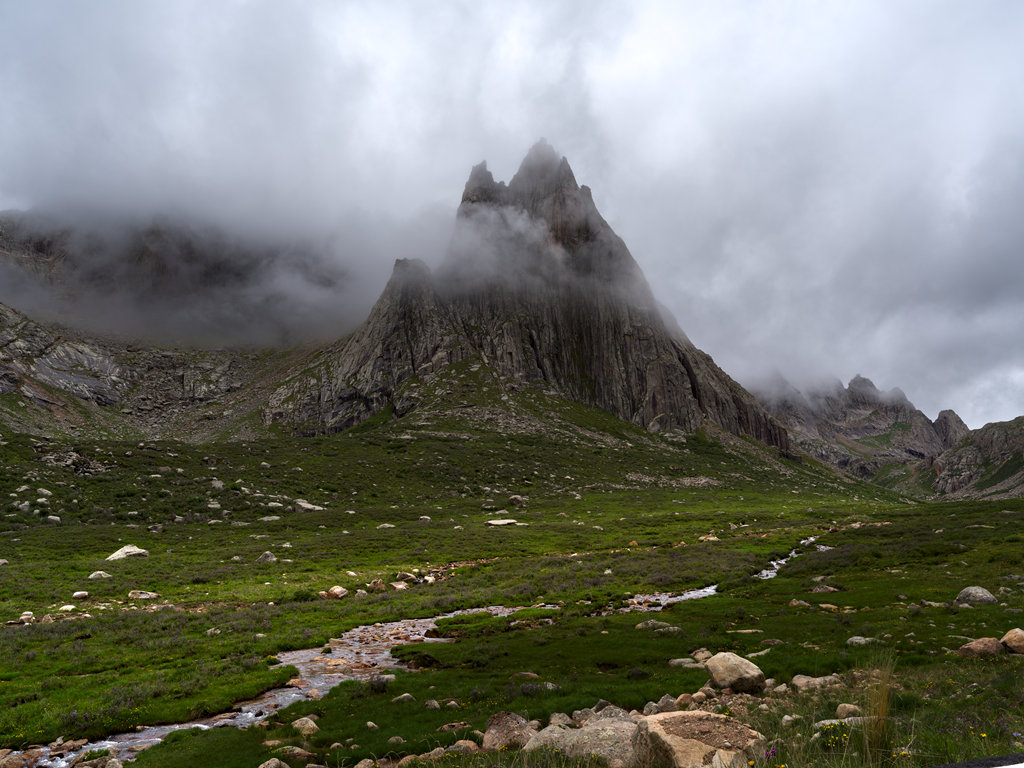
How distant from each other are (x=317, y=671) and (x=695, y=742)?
60.5 ft

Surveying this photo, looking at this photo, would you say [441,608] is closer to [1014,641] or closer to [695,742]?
[695,742]

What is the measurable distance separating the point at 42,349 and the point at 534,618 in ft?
732

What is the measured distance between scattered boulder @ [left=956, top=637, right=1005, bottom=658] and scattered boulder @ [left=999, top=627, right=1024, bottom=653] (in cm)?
24

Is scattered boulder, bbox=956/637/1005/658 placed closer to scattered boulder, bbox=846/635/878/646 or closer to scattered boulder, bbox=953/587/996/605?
scattered boulder, bbox=846/635/878/646

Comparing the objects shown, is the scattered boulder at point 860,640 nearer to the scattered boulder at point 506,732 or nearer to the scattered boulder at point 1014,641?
the scattered boulder at point 1014,641

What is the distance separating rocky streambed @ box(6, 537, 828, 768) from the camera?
14828 mm

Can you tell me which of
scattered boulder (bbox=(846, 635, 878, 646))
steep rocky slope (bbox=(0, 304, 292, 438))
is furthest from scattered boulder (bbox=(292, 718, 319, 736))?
steep rocky slope (bbox=(0, 304, 292, 438))

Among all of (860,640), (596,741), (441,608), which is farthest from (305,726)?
(860,640)

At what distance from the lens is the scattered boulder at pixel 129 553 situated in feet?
149

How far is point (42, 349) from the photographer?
17488 cm

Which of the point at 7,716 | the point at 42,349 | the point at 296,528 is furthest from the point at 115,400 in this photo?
the point at 7,716

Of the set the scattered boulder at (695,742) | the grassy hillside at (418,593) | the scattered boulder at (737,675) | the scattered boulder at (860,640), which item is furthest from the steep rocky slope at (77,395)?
the scattered boulder at (860,640)

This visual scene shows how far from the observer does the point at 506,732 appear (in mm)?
13867

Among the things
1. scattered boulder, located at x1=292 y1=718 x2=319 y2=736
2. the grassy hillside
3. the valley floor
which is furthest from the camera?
the grassy hillside
